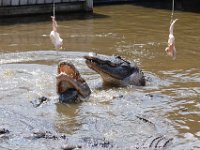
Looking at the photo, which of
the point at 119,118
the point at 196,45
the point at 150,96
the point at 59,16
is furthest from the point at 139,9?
the point at 119,118

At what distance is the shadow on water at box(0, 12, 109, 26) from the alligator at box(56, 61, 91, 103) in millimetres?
8451

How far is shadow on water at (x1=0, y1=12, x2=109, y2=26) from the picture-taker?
56.2 feet

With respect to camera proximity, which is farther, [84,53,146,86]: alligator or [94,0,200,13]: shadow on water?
[94,0,200,13]: shadow on water

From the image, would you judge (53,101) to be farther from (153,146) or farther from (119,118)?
(153,146)

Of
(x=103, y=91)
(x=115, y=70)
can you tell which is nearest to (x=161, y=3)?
(x=115, y=70)

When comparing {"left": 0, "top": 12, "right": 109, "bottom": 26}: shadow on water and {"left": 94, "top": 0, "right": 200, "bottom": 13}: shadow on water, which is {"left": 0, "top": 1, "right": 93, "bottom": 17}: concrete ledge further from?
{"left": 94, "top": 0, "right": 200, "bottom": 13}: shadow on water

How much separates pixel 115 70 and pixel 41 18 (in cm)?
874

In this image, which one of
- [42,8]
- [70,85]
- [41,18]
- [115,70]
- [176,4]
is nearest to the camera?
[70,85]

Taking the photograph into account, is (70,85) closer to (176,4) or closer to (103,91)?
(103,91)

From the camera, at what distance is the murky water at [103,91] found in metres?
6.85

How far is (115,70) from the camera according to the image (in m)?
9.73

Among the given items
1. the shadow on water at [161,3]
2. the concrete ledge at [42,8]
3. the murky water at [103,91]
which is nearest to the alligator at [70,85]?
the murky water at [103,91]

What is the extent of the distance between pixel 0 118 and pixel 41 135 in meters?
1.05

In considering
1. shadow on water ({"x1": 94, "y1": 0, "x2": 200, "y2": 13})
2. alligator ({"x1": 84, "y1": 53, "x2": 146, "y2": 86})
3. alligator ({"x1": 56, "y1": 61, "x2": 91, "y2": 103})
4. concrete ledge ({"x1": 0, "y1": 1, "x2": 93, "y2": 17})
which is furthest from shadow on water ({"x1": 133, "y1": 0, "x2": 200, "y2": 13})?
alligator ({"x1": 56, "y1": 61, "x2": 91, "y2": 103})
